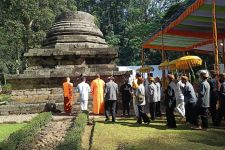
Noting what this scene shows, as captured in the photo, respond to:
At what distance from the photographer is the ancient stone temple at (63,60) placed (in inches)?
667

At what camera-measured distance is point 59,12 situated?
38.3 meters

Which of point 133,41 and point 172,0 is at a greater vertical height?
point 172,0

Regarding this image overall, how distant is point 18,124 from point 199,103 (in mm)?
6104

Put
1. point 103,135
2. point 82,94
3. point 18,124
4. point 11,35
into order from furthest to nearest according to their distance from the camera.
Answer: point 11,35
point 82,94
point 18,124
point 103,135

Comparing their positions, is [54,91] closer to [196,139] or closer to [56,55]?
[56,55]

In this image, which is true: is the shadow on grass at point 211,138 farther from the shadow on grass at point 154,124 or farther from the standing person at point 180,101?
the standing person at point 180,101

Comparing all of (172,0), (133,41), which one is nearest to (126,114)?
(133,41)

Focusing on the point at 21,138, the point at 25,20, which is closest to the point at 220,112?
the point at 21,138

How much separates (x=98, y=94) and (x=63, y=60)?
15.9ft

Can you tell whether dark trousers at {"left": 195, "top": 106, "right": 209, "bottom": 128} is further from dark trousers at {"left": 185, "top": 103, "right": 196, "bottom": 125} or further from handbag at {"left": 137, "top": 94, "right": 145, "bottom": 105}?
handbag at {"left": 137, "top": 94, "right": 145, "bottom": 105}

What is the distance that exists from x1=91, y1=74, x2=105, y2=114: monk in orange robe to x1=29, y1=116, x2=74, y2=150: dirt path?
1.37 metres

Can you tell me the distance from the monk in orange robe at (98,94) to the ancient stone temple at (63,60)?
2656mm

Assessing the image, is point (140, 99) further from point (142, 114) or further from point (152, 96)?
point (152, 96)

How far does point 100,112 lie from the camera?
14.2m
